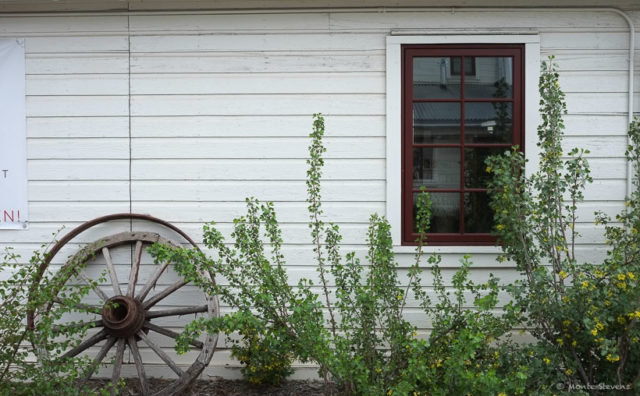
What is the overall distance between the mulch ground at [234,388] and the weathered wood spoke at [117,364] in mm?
242

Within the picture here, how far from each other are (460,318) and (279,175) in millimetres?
1847

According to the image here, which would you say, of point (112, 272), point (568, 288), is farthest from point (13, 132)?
point (568, 288)

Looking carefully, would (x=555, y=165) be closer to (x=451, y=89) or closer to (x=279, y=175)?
(x=451, y=89)

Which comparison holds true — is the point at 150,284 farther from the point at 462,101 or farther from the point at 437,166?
the point at 462,101

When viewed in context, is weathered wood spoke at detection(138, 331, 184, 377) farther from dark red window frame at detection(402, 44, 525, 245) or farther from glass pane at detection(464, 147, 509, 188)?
glass pane at detection(464, 147, 509, 188)

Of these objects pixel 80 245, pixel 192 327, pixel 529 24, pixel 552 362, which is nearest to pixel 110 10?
pixel 80 245

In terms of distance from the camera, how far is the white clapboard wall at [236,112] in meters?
5.14

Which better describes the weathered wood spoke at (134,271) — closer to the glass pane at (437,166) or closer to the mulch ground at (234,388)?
the mulch ground at (234,388)

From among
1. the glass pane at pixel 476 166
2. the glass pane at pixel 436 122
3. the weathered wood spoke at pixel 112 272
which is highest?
the glass pane at pixel 436 122

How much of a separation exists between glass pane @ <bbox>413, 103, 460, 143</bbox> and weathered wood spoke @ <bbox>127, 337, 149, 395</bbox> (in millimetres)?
2740

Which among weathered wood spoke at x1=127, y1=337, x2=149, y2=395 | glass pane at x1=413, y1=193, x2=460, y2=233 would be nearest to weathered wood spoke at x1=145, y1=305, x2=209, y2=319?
weathered wood spoke at x1=127, y1=337, x2=149, y2=395

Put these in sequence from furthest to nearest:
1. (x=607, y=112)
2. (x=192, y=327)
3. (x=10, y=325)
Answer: (x=607, y=112) → (x=10, y=325) → (x=192, y=327)

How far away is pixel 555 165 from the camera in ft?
14.5

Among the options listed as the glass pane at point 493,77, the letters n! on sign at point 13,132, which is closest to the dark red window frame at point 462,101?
the glass pane at point 493,77
